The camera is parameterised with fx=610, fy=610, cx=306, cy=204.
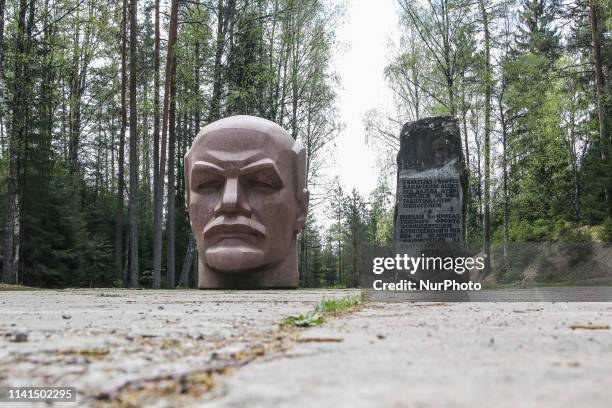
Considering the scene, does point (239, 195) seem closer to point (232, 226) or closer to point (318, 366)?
point (232, 226)

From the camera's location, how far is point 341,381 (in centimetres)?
103

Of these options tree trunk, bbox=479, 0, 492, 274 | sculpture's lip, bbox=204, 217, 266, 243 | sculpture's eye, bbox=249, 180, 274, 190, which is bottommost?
sculpture's lip, bbox=204, 217, 266, 243

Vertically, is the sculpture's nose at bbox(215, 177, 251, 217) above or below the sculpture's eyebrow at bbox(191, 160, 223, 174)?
below

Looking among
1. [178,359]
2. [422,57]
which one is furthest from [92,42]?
[178,359]

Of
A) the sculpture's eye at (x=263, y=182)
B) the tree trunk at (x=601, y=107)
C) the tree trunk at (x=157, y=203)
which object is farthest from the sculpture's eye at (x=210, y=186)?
the tree trunk at (x=601, y=107)

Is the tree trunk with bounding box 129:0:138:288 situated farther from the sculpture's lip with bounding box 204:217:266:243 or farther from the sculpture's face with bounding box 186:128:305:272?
the sculpture's lip with bounding box 204:217:266:243

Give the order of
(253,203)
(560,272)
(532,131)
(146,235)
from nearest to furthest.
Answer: (253,203)
(560,272)
(532,131)
(146,235)

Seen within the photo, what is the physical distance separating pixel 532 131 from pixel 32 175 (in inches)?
681

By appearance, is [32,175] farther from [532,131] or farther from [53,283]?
[532,131]

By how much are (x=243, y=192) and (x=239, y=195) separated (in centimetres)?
15

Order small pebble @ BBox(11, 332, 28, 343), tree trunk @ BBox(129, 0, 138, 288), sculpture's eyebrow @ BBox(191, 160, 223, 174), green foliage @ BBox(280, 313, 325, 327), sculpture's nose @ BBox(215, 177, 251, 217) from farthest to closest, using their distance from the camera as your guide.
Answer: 1. tree trunk @ BBox(129, 0, 138, 288)
2. sculpture's eyebrow @ BBox(191, 160, 223, 174)
3. sculpture's nose @ BBox(215, 177, 251, 217)
4. green foliage @ BBox(280, 313, 325, 327)
5. small pebble @ BBox(11, 332, 28, 343)

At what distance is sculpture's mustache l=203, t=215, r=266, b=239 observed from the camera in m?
8.98

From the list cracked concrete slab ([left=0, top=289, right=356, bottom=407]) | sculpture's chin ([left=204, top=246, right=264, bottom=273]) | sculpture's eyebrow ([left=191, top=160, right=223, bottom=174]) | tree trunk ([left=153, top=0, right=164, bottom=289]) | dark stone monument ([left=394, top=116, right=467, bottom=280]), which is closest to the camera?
cracked concrete slab ([left=0, top=289, right=356, bottom=407])

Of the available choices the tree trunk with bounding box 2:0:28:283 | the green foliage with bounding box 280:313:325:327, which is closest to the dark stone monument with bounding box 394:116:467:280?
the tree trunk with bounding box 2:0:28:283
